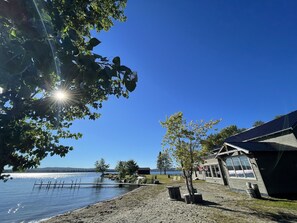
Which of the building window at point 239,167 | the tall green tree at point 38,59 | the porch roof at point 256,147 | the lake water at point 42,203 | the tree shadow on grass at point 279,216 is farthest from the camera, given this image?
the lake water at point 42,203

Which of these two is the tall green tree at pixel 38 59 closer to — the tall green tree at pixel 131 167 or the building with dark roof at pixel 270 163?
the building with dark roof at pixel 270 163

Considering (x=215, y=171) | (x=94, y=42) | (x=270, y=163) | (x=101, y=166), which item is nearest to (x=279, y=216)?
(x=270, y=163)

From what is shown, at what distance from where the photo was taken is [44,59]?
2.15 metres

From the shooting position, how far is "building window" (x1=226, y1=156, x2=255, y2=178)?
17156 mm

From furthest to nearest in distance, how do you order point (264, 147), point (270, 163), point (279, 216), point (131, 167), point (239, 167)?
point (131, 167) < point (239, 167) < point (264, 147) < point (270, 163) < point (279, 216)

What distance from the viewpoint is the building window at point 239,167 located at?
17.2m

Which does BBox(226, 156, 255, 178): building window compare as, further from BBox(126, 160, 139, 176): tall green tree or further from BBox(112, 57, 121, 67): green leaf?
BBox(126, 160, 139, 176): tall green tree

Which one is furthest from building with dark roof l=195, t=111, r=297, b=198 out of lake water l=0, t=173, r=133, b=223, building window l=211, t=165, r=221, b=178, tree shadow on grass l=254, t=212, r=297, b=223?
lake water l=0, t=173, r=133, b=223

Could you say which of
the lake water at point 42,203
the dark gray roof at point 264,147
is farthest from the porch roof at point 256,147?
the lake water at point 42,203

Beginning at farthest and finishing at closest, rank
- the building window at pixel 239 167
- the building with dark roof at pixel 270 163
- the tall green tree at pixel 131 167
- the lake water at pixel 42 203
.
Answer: the tall green tree at pixel 131 167, the lake water at pixel 42 203, the building window at pixel 239 167, the building with dark roof at pixel 270 163

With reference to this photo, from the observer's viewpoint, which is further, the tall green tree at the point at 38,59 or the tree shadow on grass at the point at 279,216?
the tree shadow on grass at the point at 279,216

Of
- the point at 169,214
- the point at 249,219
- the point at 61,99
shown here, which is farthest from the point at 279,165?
the point at 61,99

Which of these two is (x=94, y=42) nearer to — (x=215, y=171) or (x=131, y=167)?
(x=215, y=171)

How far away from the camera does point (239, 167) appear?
18.5m
